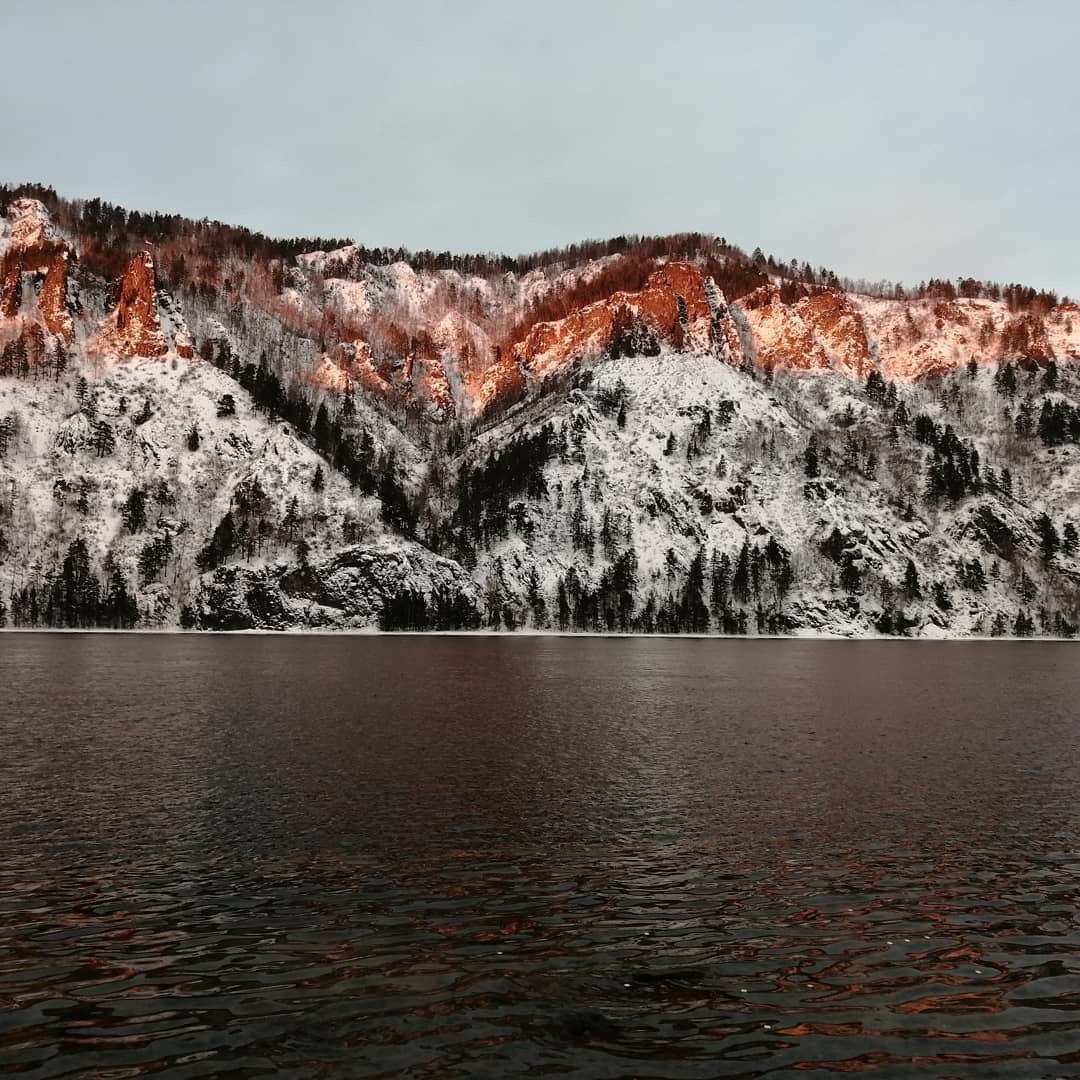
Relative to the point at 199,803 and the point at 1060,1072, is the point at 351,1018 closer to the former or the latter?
the point at 1060,1072

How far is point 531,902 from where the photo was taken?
67.8 feet

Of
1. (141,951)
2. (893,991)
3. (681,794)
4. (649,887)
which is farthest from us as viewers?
(681,794)

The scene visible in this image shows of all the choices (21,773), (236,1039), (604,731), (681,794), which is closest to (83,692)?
(21,773)

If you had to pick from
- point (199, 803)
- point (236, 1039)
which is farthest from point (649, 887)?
point (199, 803)

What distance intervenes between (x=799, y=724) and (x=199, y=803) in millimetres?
36960

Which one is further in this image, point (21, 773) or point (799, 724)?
point (799, 724)

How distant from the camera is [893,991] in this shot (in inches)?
Result: 620

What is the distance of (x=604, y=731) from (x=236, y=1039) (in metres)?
38.1

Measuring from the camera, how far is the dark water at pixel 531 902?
45.1 feet

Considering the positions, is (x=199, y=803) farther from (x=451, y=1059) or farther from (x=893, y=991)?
(x=893, y=991)

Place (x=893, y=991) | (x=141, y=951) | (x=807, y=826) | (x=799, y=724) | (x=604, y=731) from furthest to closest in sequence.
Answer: (x=799, y=724) < (x=604, y=731) < (x=807, y=826) < (x=141, y=951) < (x=893, y=991)

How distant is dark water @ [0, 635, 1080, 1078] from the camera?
13.7m

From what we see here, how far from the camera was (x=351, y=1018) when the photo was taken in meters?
14.4

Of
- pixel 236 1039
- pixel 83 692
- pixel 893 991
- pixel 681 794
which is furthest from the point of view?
pixel 83 692
